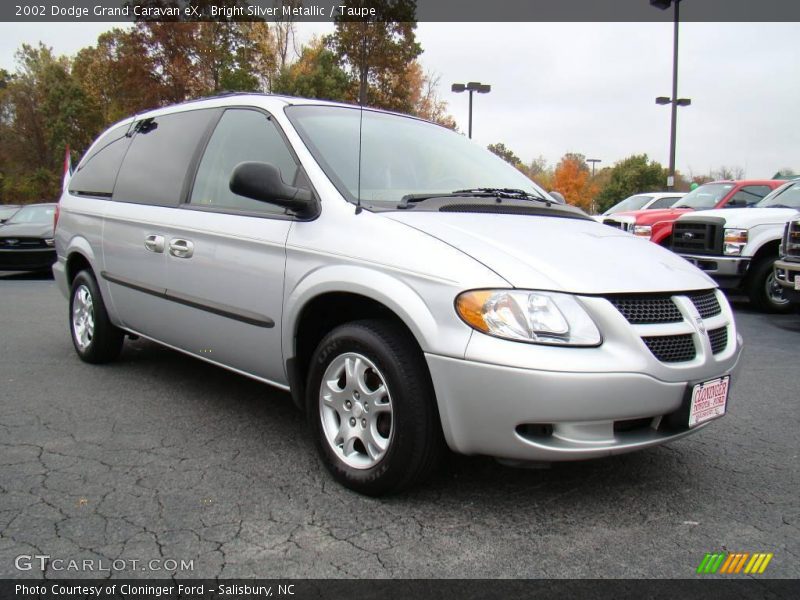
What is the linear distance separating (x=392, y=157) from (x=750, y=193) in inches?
399

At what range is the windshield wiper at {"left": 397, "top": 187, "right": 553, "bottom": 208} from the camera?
3205 mm

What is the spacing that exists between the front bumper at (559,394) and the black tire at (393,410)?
0.10m

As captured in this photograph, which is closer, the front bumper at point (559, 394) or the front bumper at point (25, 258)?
the front bumper at point (559, 394)

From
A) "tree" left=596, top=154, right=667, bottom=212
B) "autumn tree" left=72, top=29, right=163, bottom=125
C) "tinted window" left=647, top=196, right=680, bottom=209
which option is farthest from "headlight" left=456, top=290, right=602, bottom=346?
"tree" left=596, top=154, right=667, bottom=212

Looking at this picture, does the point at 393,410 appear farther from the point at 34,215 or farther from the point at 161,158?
the point at 34,215

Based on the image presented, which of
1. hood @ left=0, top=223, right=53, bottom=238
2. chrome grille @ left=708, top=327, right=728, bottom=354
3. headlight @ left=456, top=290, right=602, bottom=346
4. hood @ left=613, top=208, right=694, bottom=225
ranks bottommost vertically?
chrome grille @ left=708, top=327, right=728, bottom=354

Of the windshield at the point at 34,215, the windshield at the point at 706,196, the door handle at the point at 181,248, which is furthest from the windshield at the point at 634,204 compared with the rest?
the door handle at the point at 181,248

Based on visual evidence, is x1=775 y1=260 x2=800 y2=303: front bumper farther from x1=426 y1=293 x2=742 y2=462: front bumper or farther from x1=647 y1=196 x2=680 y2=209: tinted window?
x1=647 y1=196 x2=680 y2=209: tinted window

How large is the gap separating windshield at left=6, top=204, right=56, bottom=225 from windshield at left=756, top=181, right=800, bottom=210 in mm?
12433

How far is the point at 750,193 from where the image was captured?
11.6m

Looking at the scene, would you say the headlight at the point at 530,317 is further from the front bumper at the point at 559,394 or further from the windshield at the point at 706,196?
the windshield at the point at 706,196

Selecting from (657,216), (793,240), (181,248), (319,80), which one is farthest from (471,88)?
(181,248)

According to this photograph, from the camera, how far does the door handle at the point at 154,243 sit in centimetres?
397
